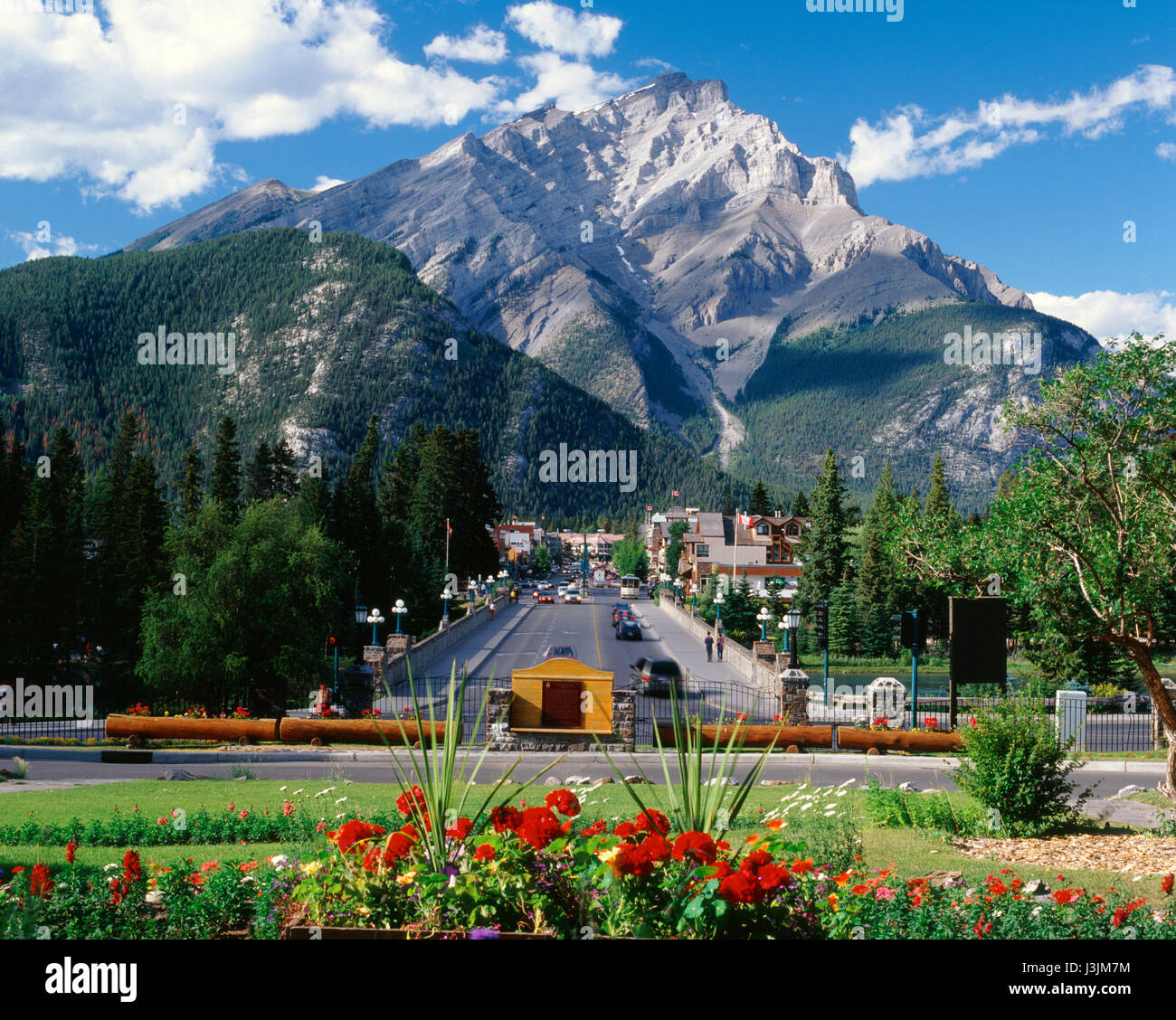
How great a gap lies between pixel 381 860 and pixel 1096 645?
4063cm

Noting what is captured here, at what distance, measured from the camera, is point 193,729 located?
21094 mm

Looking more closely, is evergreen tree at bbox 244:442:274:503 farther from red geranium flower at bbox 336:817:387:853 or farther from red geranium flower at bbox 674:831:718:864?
red geranium flower at bbox 674:831:718:864

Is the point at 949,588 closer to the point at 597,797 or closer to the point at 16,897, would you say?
the point at 597,797

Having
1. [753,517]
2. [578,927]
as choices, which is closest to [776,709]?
[578,927]

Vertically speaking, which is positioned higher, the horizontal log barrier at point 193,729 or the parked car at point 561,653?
the horizontal log barrier at point 193,729

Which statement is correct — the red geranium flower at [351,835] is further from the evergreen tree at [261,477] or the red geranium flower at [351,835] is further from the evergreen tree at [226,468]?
the evergreen tree at [261,477]

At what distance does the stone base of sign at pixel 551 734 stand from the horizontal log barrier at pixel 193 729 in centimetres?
549

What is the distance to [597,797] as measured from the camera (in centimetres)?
1342

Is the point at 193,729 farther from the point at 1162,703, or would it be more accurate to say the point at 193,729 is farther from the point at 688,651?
the point at 688,651

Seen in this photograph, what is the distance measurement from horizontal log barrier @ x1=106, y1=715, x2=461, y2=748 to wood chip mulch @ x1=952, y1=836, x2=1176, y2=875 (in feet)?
45.0

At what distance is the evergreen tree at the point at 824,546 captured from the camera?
7100cm

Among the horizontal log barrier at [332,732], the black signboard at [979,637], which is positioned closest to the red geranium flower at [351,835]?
the black signboard at [979,637]

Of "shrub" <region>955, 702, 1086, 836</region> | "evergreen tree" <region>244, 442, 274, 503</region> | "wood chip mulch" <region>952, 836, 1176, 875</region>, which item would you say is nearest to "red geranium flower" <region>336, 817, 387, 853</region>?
"wood chip mulch" <region>952, 836, 1176, 875</region>

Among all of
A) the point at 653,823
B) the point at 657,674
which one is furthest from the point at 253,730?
the point at 653,823
